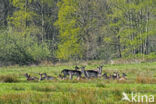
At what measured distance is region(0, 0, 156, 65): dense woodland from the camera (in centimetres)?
3668

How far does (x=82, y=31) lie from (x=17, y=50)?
1151 cm

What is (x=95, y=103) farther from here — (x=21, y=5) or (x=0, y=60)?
(x=21, y=5)

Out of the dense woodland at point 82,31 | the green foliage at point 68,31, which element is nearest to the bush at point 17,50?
the dense woodland at point 82,31

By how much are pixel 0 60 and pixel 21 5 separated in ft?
40.2

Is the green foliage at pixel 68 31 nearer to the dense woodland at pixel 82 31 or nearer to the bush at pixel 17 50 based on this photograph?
the dense woodland at pixel 82 31

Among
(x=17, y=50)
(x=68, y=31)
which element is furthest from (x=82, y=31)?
(x=17, y=50)

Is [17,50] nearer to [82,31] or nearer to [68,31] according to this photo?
[68,31]

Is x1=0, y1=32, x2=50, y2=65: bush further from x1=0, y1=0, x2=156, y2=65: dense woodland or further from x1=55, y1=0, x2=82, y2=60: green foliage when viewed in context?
x1=55, y1=0, x2=82, y2=60: green foliage

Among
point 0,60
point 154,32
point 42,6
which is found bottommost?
point 0,60

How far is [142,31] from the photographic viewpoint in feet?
135

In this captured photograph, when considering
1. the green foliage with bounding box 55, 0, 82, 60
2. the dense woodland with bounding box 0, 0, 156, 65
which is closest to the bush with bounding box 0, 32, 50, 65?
the dense woodland with bounding box 0, 0, 156, 65

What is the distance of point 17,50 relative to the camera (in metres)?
35.6

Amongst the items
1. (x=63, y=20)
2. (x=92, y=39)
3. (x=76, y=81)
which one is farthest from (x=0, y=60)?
(x=76, y=81)

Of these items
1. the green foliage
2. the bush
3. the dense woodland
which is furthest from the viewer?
the green foliage
